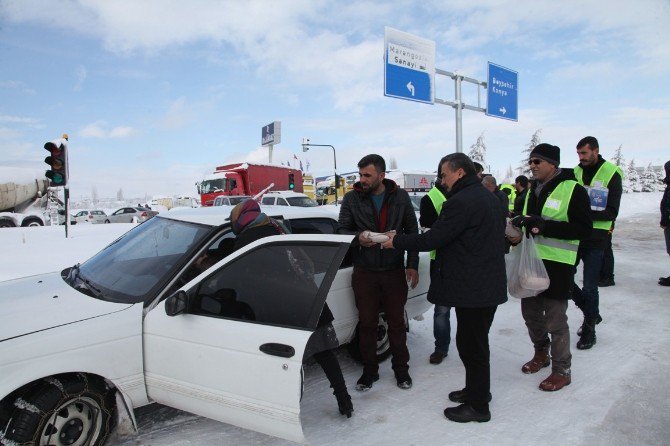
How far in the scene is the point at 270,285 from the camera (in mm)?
2643

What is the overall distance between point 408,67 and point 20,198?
20552 mm

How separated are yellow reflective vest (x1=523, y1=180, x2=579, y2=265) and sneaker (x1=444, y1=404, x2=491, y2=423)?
1.34 meters

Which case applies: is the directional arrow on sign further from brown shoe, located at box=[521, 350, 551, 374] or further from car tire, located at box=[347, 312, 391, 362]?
brown shoe, located at box=[521, 350, 551, 374]

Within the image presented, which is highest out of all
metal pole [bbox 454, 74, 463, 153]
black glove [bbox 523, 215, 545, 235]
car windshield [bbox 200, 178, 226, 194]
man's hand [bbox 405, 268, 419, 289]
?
metal pole [bbox 454, 74, 463, 153]

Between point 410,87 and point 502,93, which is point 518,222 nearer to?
point 410,87

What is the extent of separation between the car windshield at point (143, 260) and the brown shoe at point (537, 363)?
300cm

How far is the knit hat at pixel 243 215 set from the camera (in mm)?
3051

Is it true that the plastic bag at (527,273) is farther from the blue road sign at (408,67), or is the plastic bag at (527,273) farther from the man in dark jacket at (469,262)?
the blue road sign at (408,67)

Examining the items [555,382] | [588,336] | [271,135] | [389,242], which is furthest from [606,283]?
[271,135]

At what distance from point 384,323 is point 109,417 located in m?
2.31

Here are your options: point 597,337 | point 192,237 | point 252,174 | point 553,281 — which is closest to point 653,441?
point 553,281

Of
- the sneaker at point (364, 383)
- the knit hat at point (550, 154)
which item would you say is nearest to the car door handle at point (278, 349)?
the sneaker at point (364, 383)

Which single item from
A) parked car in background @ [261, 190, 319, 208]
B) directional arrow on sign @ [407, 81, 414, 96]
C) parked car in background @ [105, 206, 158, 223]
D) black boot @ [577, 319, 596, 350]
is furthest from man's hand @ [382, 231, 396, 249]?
parked car in background @ [105, 206, 158, 223]

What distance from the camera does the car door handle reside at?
230cm
